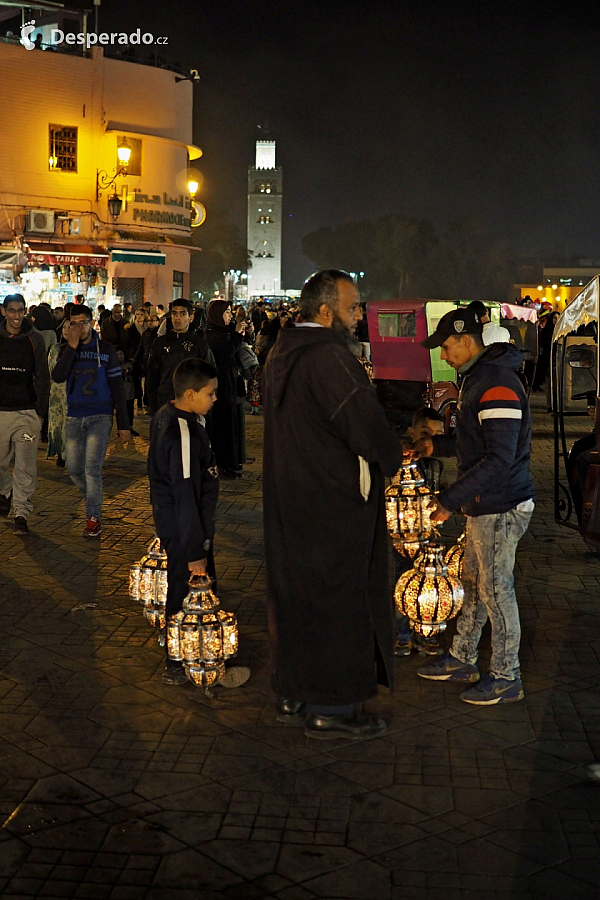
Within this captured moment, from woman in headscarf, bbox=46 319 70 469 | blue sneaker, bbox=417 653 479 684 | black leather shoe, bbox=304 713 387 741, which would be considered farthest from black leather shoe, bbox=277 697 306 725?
woman in headscarf, bbox=46 319 70 469

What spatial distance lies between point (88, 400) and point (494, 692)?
15.7ft

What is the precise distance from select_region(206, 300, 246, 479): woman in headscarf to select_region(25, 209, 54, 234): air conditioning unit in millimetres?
18942

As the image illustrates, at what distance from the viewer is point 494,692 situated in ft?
17.2

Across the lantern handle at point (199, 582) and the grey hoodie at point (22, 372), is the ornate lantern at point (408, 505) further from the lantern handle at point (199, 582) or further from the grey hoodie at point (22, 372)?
the grey hoodie at point (22, 372)

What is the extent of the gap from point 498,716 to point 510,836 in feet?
4.01

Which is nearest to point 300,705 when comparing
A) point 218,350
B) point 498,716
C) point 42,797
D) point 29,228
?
point 498,716

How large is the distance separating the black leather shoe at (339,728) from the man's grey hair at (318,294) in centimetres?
183

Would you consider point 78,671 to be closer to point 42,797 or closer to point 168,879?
point 42,797

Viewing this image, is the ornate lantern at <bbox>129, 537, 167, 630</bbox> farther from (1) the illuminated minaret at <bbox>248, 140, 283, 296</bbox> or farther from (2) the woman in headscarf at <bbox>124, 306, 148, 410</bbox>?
(1) the illuminated minaret at <bbox>248, 140, 283, 296</bbox>

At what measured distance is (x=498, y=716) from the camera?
5.11 m

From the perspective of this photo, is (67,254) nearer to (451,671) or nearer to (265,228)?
(451,671)

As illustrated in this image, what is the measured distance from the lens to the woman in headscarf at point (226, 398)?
12.0 meters

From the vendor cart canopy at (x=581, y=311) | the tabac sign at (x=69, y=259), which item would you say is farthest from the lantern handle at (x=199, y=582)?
the tabac sign at (x=69, y=259)

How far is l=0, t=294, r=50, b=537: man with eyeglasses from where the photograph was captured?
9.01 meters
